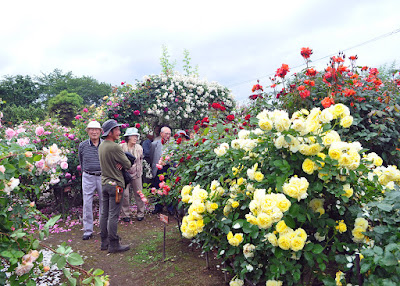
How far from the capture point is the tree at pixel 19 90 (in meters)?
36.5

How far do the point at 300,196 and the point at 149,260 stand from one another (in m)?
2.56

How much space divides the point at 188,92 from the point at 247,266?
20.4 ft

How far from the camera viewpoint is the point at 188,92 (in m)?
7.66

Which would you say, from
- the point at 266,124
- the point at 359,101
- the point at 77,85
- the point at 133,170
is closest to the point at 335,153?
the point at 266,124

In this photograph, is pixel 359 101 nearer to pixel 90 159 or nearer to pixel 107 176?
pixel 107 176

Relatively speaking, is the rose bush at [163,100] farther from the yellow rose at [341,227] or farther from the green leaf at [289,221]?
the green leaf at [289,221]

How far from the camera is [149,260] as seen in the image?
3494 mm

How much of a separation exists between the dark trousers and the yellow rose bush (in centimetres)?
196

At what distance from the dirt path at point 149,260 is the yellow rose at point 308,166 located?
5.37ft

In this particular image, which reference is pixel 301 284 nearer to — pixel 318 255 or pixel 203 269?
pixel 318 255

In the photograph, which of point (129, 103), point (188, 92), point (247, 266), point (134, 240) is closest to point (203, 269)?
point (247, 266)

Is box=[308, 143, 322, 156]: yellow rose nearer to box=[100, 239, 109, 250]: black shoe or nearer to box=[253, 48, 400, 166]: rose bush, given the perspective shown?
box=[253, 48, 400, 166]: rose bush

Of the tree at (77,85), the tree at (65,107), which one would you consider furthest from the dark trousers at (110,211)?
the tree at (77,85)

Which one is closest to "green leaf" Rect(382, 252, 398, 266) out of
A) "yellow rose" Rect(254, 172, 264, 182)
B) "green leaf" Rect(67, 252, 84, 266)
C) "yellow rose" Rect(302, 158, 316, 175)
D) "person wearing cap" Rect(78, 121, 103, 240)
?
"yellow rose" Rect(302, 158, 316, 175)
